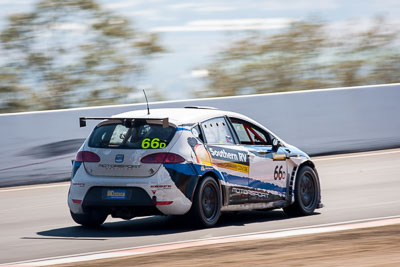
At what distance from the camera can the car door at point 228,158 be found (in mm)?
10414

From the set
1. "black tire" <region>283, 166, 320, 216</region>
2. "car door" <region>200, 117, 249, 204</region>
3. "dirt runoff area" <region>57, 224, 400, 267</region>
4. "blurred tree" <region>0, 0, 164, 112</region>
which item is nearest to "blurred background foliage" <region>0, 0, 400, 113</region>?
"blurred tree" <region>0, 0, 164, 112</region>

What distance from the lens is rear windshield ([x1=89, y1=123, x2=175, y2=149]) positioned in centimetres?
1004

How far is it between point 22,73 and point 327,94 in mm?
8886

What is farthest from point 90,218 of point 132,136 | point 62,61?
point 62,61

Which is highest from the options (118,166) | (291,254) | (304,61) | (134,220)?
(304,61)

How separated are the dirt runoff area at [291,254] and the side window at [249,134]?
2033mm

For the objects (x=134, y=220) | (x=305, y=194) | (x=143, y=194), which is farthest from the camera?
(x=305, y=194)

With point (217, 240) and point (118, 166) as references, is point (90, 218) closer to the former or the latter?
point (118, 166)

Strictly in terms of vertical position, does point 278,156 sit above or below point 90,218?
above

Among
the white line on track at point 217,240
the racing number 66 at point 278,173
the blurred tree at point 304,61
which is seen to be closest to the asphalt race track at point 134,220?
the white line on track at point 217,240

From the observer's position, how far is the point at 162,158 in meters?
9.88

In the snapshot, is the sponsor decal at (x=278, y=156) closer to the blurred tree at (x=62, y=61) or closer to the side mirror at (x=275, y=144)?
the side mirror at (x=275, y=144)

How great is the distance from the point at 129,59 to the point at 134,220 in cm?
1455

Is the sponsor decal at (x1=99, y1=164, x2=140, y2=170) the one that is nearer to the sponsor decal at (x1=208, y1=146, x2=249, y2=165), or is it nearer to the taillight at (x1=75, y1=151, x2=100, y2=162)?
the taillight at (x1=75, y1=151, x2=100, y2=162)
